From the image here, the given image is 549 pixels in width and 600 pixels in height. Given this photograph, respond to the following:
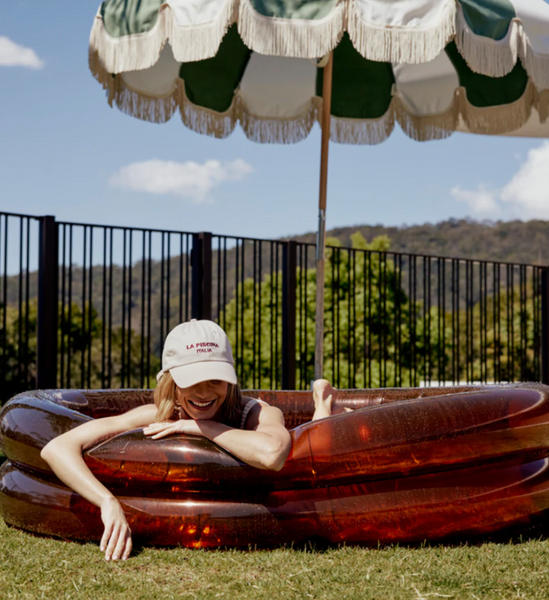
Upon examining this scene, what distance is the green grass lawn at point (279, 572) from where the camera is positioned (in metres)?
2.10

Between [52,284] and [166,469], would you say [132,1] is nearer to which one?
[52,284]

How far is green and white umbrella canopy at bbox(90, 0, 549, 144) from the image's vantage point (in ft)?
11.9

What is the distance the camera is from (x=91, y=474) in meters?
2.51

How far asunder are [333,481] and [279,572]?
0.42 metres

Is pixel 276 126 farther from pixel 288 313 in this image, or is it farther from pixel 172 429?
pixel 172 429

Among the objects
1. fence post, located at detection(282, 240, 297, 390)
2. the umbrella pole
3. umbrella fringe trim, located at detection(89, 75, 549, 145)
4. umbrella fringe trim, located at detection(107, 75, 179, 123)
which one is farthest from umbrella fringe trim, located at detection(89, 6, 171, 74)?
fence post, located at detection(282, 240, 297, 390)

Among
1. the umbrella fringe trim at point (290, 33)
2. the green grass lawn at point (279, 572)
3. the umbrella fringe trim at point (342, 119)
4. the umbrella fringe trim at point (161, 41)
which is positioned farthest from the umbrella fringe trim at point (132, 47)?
the green grass lawn at point (279, 572)

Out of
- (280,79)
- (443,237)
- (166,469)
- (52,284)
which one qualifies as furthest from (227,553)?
(443,237)

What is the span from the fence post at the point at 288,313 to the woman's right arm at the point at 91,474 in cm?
365

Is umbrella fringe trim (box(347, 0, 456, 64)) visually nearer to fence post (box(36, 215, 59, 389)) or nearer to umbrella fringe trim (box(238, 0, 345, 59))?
umbrella fringe trim (box(238, 0, 345, 59))

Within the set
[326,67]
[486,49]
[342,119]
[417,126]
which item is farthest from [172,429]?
[417,126]

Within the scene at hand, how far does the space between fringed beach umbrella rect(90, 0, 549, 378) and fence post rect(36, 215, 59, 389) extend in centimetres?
111

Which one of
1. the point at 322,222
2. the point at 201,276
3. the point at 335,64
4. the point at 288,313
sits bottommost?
the point at 288,313

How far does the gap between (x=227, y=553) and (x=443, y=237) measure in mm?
63420
